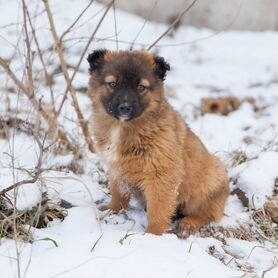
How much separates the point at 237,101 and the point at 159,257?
478 cm

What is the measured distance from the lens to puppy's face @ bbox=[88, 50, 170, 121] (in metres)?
4.82

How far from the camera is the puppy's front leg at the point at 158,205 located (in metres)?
4.97

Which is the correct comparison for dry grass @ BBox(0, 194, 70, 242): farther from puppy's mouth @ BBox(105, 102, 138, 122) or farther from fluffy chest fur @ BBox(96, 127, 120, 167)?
puppy's mouth @ BBox(105, 102, 138, 122)

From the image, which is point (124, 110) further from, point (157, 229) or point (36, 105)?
point (36, 105)

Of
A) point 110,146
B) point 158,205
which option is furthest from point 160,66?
point 158,205

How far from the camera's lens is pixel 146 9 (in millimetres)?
10688

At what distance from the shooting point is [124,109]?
4766 millimetres

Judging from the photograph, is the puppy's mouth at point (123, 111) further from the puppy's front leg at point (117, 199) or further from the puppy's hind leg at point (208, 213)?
the puppy's hind leg at point (208, 213)

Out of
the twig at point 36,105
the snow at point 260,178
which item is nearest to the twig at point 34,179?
the twig at point 36,105

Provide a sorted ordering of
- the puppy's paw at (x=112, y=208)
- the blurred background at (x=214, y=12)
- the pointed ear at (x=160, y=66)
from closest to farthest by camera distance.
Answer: the pointed ear at (x=160, y=66) < the puppy's paw at (x=112, y=208) < the blurred background at (x=214, y=12)

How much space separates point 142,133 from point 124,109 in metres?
0.32

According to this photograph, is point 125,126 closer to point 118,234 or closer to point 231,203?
point 118,234

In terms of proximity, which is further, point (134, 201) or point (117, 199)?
point (134, 201)

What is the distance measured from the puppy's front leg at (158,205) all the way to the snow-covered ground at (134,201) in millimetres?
161
